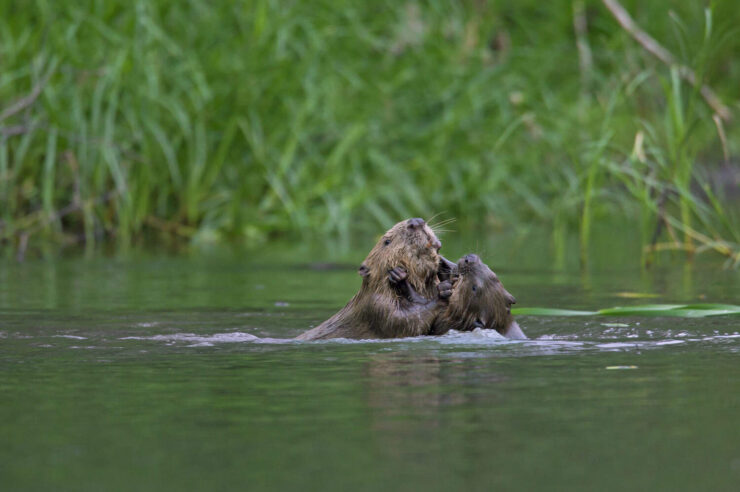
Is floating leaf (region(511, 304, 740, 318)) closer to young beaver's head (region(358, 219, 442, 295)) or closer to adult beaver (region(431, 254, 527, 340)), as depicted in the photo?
adult beaver (region(431, 254, 527, 340))

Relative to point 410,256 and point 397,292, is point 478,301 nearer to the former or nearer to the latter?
point 397,292

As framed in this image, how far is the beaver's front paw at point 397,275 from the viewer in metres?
5.98

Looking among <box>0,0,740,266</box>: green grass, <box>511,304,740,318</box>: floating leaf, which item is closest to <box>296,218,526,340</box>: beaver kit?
<box>511,304,740,318</box>: floating leaf

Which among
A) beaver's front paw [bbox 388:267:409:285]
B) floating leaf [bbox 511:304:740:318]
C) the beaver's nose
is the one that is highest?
the beaver's nose

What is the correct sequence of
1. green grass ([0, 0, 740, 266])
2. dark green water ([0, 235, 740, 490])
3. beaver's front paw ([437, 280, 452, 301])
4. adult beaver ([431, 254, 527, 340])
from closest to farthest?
1. dark green water ([0, 235, 740, 490])
2. adult beaver ([431, 254, 527, 340])
3. beaver's front paw ([437, 280, 452, 301])
4. green grass ([0, 0, 740, 266])

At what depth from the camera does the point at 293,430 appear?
3.44m

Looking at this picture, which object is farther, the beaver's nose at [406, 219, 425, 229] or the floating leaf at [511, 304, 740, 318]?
the beaver's nose at [406, 219, 425, 229]

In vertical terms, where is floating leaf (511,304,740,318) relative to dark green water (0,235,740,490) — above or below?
above

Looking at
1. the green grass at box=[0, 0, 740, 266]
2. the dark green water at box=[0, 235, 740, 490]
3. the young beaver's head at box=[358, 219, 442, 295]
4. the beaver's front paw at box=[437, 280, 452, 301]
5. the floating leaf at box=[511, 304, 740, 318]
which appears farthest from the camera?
the green grass at box=[0, 0, 740, 266]

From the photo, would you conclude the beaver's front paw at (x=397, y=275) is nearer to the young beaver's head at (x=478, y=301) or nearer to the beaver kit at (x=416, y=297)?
the beaver kit at (x=416, y=297)

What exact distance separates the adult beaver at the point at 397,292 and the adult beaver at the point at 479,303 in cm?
15

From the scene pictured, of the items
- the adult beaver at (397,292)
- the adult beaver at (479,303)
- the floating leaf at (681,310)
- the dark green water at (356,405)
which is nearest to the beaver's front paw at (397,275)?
the adult beaver at (397,292)

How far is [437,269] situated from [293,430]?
2.99 m

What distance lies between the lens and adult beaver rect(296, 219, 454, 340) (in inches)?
230
